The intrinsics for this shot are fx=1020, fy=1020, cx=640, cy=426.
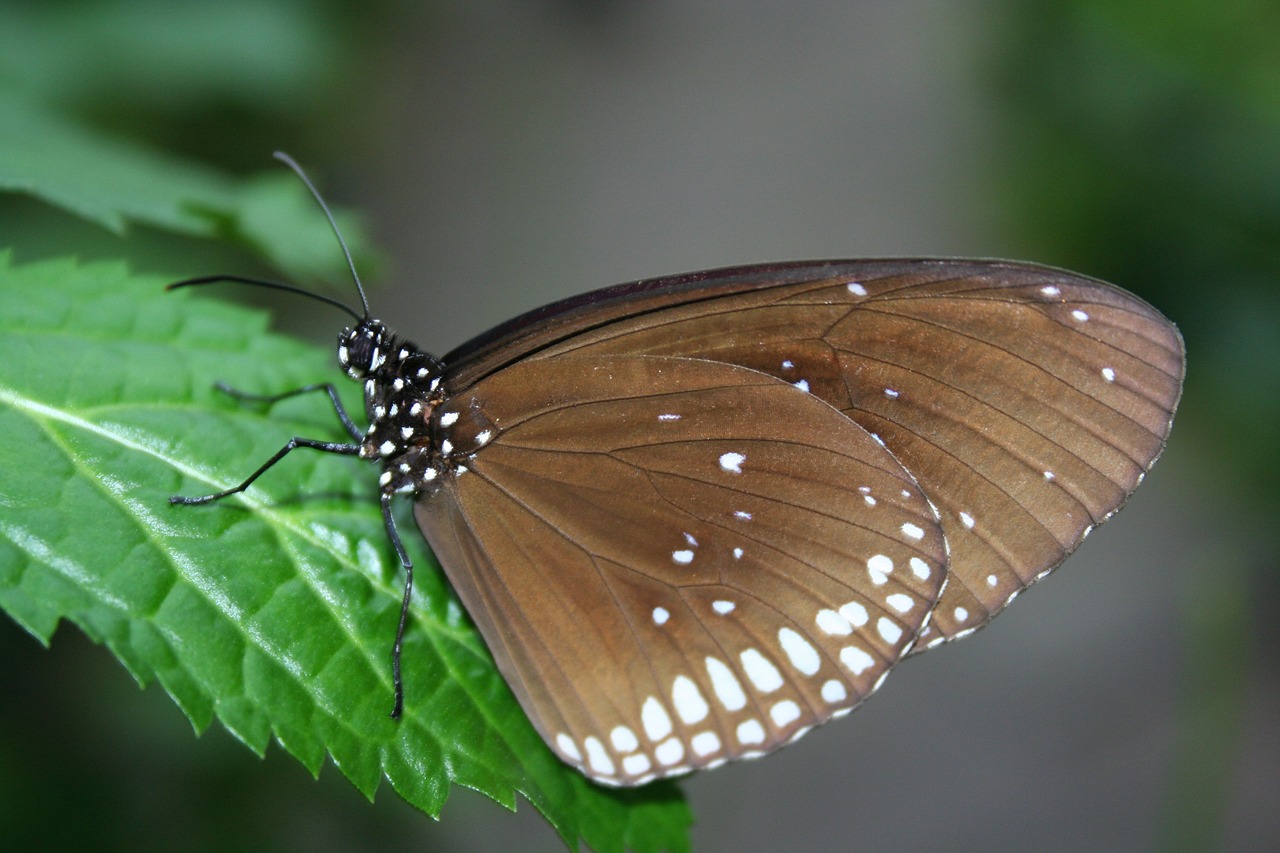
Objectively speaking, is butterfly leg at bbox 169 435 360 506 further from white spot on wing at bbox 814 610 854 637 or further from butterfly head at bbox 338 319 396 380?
white spot on wing at bbox 814 610 854 637

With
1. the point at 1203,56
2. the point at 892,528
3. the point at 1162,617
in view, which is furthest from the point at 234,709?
the point at 1162,617

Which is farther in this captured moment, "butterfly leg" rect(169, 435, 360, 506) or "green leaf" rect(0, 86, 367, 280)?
"green leaf" rect(0, 86, 367, 280)

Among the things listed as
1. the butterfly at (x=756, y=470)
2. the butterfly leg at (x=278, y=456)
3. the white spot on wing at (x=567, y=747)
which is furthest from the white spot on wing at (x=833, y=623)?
the butterfly leg at (x=278, y=456)

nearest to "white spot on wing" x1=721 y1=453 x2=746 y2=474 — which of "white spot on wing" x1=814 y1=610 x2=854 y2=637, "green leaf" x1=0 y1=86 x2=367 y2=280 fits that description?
"white spot on wing" x1=814 y1=610 x2=854 y2=637

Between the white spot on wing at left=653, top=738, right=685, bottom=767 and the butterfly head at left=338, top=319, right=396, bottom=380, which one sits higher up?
the butterfly head at left=338, top=319, right=396, bottom=380

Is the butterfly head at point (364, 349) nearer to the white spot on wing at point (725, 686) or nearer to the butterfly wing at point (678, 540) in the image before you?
the butterfly wing at point (678, 540)
